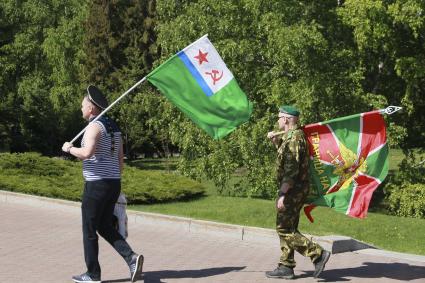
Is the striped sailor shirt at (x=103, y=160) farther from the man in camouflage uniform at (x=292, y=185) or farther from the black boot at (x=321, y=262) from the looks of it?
the black boot at (x=321, y=262)

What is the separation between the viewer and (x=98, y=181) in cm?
692

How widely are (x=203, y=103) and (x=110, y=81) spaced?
38.1 meters

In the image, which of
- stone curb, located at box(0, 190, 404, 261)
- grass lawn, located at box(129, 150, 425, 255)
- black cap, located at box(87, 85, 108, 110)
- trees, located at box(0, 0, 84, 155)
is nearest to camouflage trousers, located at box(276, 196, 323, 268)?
stone curb, located at box(0, 190, 404, 261)

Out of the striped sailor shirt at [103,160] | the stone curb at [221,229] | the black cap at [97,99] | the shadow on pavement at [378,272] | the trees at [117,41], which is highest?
the trees at [117,41]

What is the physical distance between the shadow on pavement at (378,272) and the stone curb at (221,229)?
0.64 m

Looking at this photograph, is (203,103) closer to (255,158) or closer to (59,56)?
(255,158)

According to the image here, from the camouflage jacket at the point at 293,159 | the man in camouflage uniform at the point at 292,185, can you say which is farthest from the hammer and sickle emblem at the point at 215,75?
the camouflage jacket at the point at 293,159

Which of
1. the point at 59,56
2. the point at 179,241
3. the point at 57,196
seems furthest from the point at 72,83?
the point at 179,241

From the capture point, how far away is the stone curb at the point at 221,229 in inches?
360

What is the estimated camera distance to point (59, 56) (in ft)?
161

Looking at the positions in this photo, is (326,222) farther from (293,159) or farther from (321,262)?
(293,159)

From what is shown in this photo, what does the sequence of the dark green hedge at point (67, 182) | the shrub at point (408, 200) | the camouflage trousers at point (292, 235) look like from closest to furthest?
the camouflage trousers at point (292, 235), the dark green hedge at point (67, 182), the shrub at point (408, 200)

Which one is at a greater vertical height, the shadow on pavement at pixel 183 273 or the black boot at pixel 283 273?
the black boot at pixel 283 273

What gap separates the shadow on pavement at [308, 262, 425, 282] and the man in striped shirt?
2.11 meters
